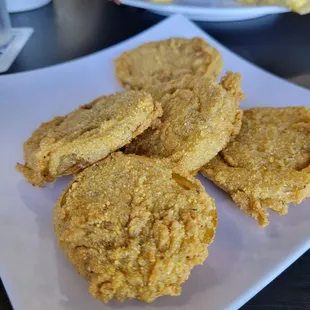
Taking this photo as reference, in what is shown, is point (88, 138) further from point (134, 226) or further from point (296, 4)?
point (296, 4)

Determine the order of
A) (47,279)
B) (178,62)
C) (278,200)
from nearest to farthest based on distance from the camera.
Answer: (47,279) → (278,200) → (178,62)

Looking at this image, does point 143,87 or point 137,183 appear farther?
point 143,87

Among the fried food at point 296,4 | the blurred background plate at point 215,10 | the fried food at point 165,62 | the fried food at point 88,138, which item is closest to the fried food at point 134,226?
the fried food at point 88,138

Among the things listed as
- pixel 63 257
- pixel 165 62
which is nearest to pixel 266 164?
pixel 63 257

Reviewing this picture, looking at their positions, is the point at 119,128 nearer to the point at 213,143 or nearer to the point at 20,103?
the point at 213,143

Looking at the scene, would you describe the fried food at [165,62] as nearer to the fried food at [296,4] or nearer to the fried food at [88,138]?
the fried food at [88,138]

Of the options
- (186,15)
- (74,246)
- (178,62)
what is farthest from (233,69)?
(74,246)
